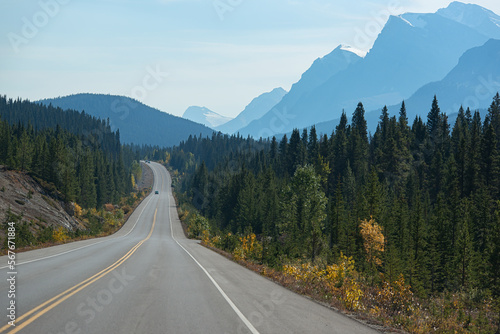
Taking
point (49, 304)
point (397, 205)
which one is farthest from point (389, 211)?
point (49, 304)

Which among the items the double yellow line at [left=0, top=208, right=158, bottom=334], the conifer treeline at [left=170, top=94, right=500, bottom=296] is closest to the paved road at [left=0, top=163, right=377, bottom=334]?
the double yellow line at [left=0, top=208, right=158, bottom=334]

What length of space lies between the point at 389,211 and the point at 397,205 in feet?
18.4

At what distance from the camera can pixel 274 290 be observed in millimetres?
13430

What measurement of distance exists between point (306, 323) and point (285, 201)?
64589 mm

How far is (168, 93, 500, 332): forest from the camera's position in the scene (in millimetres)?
44000

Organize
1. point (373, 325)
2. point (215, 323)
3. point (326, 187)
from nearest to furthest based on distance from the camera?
1. point (215, 323)
2. point (373, 325)
3. point (326, 187)

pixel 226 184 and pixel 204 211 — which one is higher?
pixel 226 184

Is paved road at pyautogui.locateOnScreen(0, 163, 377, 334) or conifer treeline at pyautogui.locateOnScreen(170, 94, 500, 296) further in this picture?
conifer treeline at pyautogui.locateOnScreen(170, 94, 500, 296)

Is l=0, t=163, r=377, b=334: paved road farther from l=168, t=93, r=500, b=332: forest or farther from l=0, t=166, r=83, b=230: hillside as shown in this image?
l=0, t=166, r=83, b=230: hillside

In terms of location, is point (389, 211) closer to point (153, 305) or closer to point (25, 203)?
point (25, 203)

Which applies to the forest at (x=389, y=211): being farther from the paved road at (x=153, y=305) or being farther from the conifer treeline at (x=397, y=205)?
the paved road at (x=153, y=305)

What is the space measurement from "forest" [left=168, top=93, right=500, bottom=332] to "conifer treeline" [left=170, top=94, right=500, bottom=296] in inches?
7.9

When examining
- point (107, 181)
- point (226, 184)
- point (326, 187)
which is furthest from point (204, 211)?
point (326, 187)

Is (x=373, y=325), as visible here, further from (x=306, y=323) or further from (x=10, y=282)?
(x=10, y=282)
